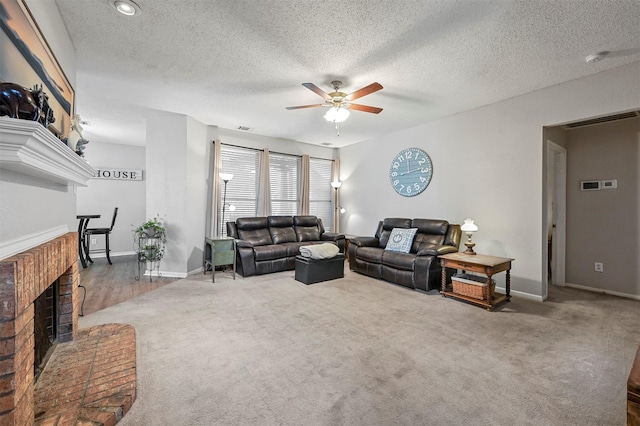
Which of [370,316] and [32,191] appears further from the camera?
[370,316]

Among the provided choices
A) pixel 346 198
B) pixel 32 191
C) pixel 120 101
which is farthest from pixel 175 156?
pixel 346 198

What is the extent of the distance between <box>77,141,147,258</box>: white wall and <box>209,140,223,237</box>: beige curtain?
2.66 m

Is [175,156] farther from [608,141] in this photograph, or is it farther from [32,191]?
[608,141]

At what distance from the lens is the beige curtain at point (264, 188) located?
579 cm

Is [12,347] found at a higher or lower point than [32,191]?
lower

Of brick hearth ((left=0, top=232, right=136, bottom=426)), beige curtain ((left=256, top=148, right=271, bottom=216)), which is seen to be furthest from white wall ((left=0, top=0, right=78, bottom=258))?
beige curtain ((left=256, top=148, right=271, bottom=216))

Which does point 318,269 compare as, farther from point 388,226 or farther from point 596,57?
point 596,57

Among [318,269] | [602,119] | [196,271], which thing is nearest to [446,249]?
[318,269]

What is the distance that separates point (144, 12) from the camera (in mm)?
2154

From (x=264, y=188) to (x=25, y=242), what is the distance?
14.9 feet

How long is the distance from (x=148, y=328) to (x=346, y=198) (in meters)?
4.95

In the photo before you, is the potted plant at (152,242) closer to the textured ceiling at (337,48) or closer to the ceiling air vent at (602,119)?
the textured ceiling at (337,48)

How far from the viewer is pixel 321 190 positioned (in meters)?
6.83

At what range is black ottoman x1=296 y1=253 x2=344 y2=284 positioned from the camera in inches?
165
